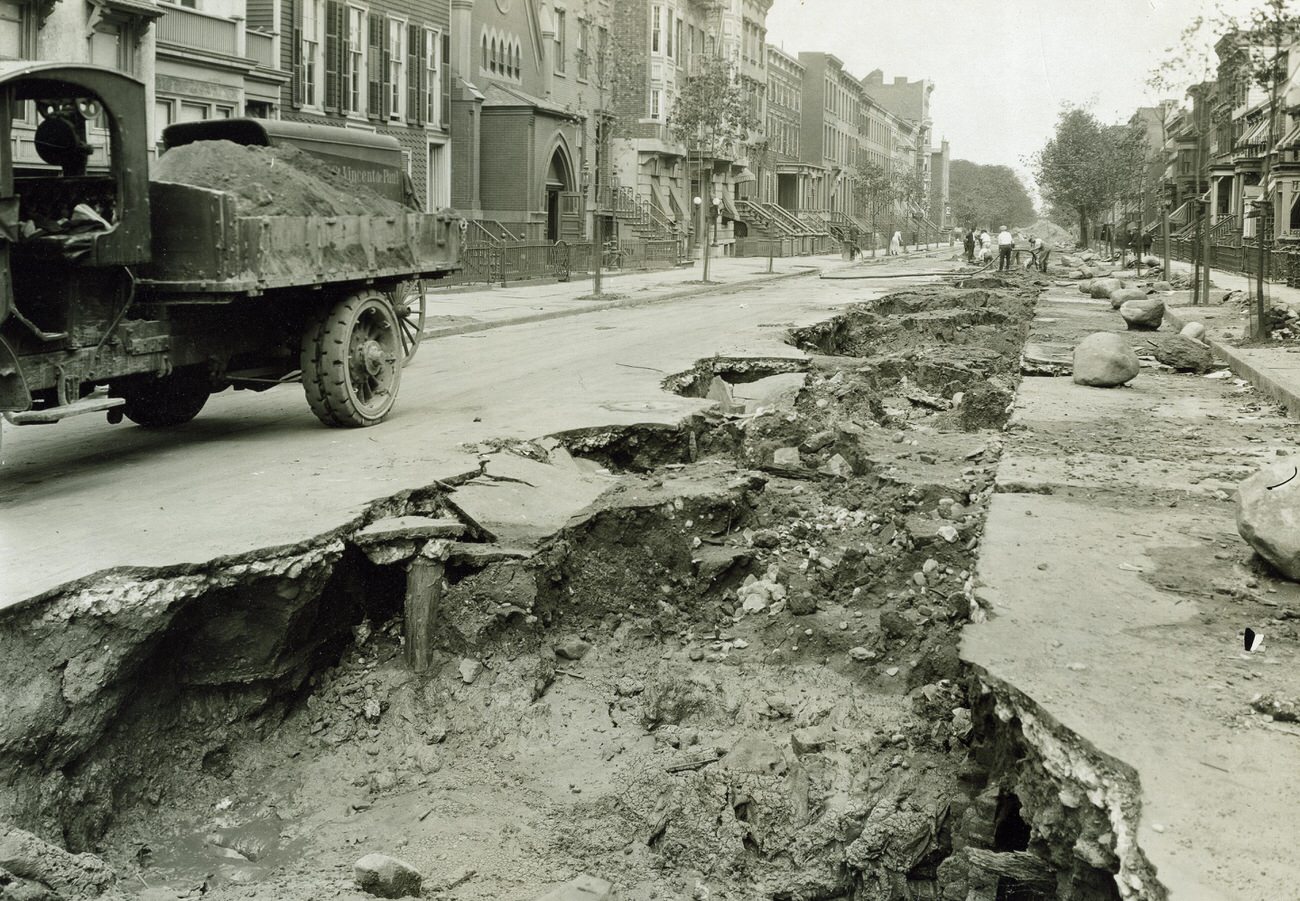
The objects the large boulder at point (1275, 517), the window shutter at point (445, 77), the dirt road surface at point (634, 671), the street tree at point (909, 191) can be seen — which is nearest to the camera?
the dirt road surface at point (634, 671)

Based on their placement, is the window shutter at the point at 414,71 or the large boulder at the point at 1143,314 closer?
the large boulder at the point at 1143,314

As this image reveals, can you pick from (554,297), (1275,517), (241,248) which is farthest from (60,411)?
(554,297)

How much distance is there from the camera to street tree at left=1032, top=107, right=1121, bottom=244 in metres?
68.7

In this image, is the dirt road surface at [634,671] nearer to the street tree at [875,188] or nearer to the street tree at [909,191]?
the street tree at [875,188]

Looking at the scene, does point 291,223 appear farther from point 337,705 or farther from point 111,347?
point 337,705

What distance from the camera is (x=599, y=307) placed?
942 inches

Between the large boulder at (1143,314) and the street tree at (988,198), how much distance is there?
358 ft

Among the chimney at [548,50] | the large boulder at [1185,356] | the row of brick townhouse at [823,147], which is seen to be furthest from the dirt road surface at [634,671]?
the row of brick townhouse at [823,147]

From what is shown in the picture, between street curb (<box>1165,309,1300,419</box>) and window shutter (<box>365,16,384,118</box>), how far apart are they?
68.1 feet

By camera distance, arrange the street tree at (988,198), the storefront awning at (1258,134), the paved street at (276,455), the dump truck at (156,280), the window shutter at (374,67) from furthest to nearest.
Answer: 1. the street tree at (988,198)
2. the storefront awning at (1258,134)
3. the window shutter at (374,67)
4. the dump truck at (156,280)
5. the paved street at (276,455)

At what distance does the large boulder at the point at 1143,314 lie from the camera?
17641 millimetres

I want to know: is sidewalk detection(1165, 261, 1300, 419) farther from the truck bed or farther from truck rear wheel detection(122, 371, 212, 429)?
truck rear wheel detection(122, 371, 212, 429)

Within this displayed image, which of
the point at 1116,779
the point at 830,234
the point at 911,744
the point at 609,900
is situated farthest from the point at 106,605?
the point at 830,234

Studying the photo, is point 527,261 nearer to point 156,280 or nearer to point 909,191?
point 156,280
